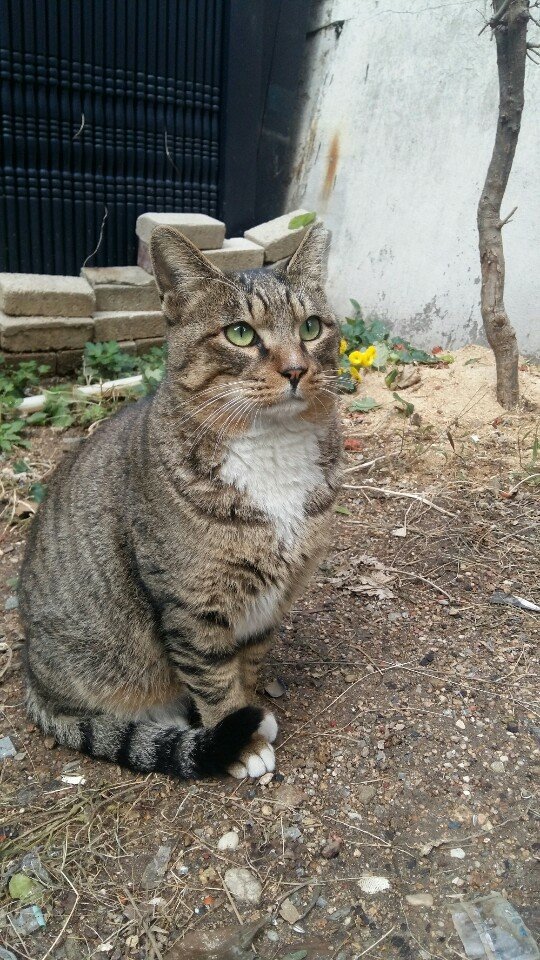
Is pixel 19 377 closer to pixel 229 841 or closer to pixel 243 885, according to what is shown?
pixel 229 841

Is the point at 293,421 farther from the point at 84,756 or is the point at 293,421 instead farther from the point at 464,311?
the point at 464,311

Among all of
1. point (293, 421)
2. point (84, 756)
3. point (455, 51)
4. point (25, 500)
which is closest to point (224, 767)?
point (84, 756)

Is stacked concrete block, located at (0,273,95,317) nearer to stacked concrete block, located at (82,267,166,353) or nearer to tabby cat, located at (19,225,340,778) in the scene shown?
stacked concrete block, located at (82,267,166,353)

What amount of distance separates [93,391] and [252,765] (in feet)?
10.0

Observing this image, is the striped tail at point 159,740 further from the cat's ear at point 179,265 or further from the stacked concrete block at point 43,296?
the stacked concrete block at point 43,296

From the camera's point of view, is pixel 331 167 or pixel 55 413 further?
pixel 331 167

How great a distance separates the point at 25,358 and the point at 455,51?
11.9 feet

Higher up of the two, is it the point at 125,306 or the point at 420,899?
the point at 125,306

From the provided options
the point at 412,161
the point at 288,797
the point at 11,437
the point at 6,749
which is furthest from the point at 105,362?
the point at 288,797

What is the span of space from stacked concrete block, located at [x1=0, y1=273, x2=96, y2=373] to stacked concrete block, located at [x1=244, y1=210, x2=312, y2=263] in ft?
4.57

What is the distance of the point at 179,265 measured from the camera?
221 centimetres

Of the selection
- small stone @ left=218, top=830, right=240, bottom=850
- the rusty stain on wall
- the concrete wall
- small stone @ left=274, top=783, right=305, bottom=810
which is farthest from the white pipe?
small stone @ left=218, top=830, right=240, bottom=850

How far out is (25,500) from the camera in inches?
158

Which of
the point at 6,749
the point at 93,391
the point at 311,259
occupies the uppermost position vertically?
the point at 311,259
